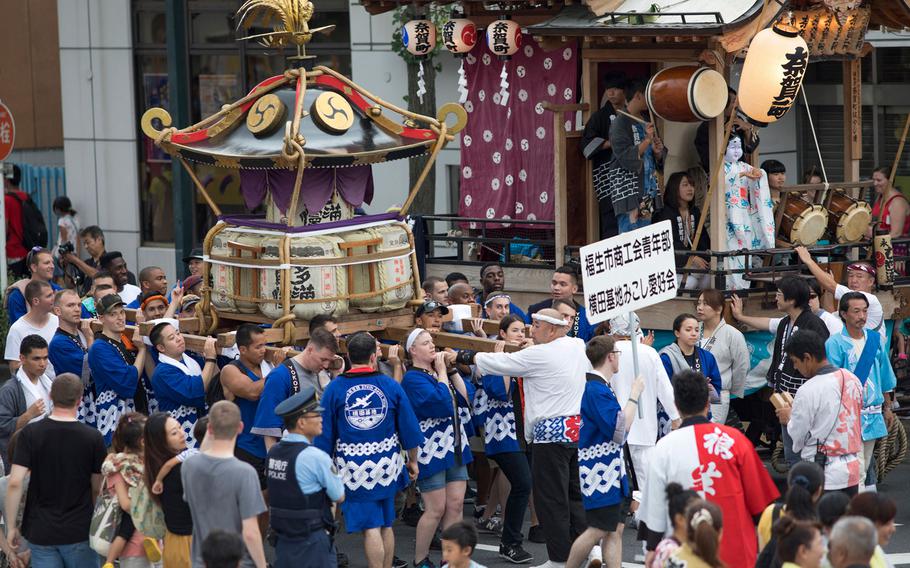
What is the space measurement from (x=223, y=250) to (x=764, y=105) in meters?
4.82

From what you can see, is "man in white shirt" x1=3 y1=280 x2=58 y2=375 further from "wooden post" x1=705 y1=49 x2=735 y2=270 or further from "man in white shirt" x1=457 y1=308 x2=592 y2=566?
"wooden post" x1=705 y1=49 x2=735 y2=270

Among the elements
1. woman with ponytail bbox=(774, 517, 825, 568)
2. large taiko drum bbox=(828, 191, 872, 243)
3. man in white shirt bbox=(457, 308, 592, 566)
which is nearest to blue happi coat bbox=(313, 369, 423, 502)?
man in white shirt bbox=(457, 308, 592, 566)

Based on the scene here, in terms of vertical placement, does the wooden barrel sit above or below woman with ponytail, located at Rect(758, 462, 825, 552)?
above

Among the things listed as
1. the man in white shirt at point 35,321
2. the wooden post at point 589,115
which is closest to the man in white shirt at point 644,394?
the man in white shirt at point 35,321

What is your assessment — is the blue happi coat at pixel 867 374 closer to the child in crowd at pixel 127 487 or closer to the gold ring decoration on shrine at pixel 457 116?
the gold ring decoration on shrine at pixel 457 116

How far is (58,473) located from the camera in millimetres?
8641

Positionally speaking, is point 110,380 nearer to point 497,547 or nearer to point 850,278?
point 497,547

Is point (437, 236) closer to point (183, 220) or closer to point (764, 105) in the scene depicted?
point (764, 105)

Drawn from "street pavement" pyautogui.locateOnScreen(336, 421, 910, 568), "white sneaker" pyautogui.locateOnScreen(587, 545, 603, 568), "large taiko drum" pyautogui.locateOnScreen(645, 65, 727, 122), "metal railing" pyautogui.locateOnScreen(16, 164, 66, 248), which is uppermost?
"large taiko drum" pyautogui.locateOnScreen(645, 65, 727, 122)

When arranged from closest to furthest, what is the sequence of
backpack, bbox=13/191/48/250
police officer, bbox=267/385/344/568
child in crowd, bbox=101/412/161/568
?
police officer, bbox=267/385/344/568 → child in crowd, bbox=101/412/161/568 → backpack, bbox=13/191/48/250

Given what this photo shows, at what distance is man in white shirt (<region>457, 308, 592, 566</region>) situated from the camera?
10.0 meters

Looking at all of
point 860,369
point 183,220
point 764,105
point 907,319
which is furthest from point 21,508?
point 183,220

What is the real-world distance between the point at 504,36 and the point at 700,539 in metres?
9.04

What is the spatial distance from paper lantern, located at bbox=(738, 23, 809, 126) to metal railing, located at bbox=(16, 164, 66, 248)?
14101mm
